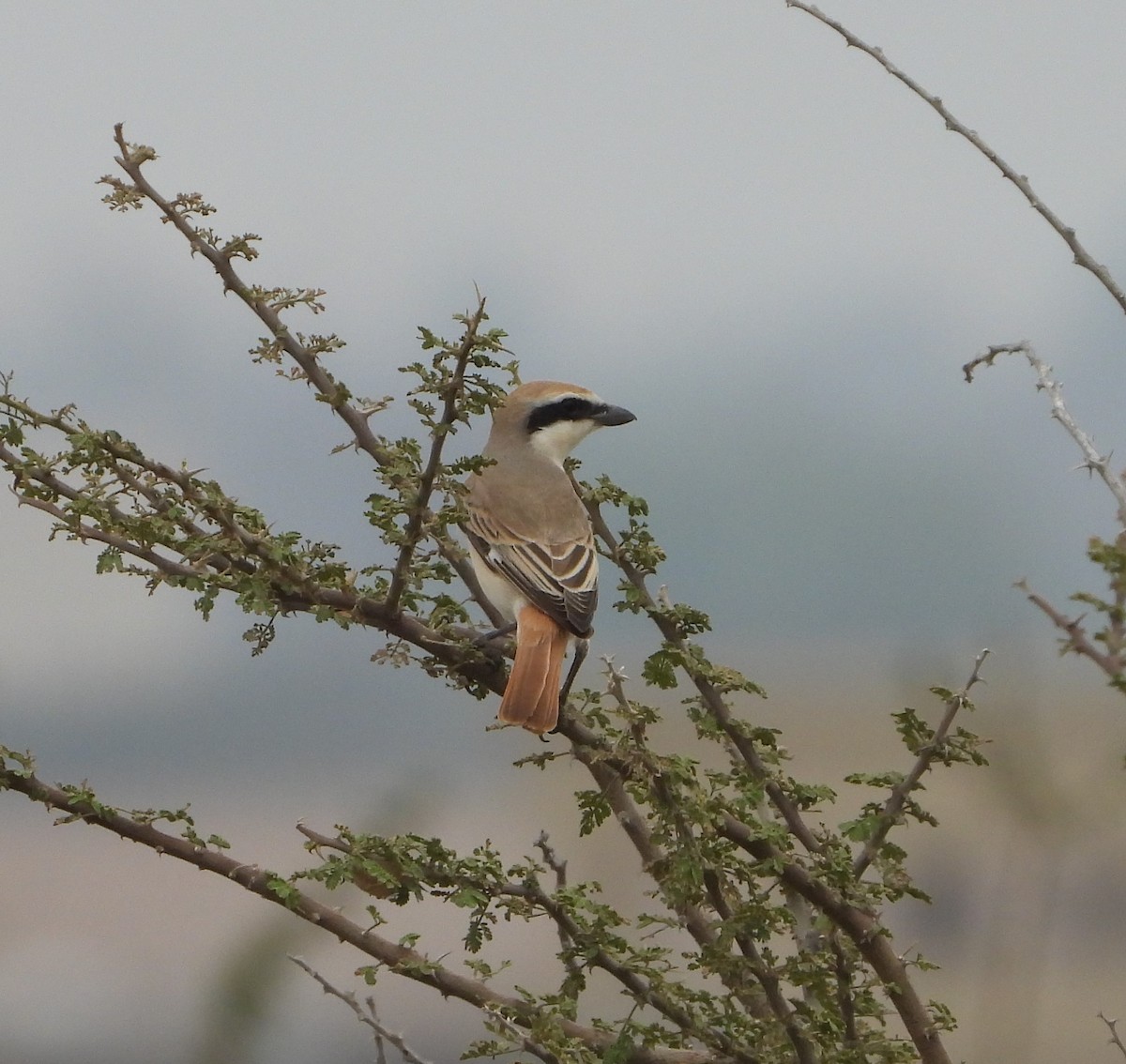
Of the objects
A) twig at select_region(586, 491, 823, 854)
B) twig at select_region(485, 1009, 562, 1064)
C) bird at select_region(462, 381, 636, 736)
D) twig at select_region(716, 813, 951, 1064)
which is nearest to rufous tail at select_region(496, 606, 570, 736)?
bird at select_region(462, 381, 636, 736)

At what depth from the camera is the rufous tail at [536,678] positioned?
281 cm

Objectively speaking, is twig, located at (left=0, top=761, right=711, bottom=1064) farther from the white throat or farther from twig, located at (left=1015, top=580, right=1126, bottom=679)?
the white throat

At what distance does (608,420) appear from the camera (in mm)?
4586

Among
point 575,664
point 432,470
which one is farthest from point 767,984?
point 575,664

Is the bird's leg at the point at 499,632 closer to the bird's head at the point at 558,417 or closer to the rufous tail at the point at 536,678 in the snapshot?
the rufous tail at the point at 536,678

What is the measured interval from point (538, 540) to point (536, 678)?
0.86 m

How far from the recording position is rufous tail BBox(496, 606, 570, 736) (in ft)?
9.21

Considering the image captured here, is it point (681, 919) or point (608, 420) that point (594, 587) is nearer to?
point (608, 420)

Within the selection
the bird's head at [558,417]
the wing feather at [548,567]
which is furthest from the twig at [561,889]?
the bird's head at [558,417]

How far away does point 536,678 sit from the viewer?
9.73 feet

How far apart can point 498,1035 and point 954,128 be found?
1468 mm

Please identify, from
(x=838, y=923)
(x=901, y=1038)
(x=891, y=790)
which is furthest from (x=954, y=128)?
(x=901, y=1038)

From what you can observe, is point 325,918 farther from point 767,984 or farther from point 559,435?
point 559,435

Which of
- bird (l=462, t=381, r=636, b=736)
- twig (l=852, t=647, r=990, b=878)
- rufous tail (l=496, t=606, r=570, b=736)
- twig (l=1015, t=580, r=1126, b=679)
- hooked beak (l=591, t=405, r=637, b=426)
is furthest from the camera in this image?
hooked beak (l=591, t=405, r=637, b=426)
